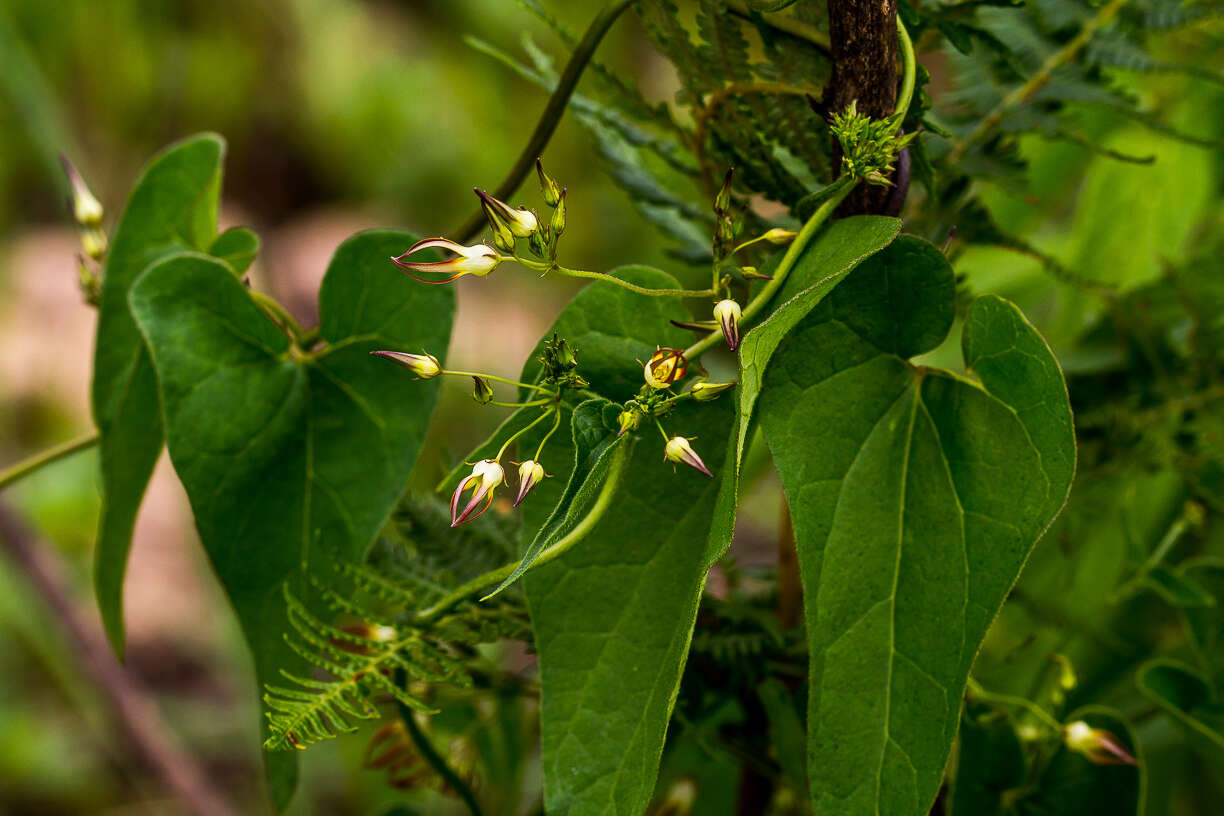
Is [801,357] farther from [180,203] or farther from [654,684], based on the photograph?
[180,203]

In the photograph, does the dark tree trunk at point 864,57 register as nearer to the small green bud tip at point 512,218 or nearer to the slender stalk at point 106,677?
the small green bud tip at point 512,218

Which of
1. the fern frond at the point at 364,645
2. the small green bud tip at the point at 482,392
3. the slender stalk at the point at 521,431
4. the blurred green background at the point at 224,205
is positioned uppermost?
the small green bud tip at the point at 482,392

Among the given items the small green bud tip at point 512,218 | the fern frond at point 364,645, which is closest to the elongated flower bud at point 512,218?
the small green bud tip at point 512,218

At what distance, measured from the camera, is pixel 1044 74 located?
39cm

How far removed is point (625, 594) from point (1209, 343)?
0.33 meters

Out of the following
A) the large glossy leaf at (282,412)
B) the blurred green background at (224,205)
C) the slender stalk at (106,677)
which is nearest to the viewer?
the large glossy leaf at (282,412)

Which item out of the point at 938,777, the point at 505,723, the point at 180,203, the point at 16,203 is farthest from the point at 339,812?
the point at 16,203

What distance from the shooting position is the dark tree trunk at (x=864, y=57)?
10.0 inches

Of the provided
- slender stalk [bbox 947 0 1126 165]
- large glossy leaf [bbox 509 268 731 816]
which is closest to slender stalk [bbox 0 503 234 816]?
large glossy leaf [bbox 509 268 731 816]

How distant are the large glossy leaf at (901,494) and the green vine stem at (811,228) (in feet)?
0.05

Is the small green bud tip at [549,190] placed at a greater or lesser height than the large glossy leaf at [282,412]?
greater

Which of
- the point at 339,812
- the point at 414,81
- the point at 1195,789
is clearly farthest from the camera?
the point at 414,81

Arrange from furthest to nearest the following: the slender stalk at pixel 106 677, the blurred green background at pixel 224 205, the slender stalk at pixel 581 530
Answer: the blurred green background at pixel 224 205 → the slender stalk at pixel 106 677 → the slender stalk at pixel 581 530

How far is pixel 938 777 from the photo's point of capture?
0.80 feet
